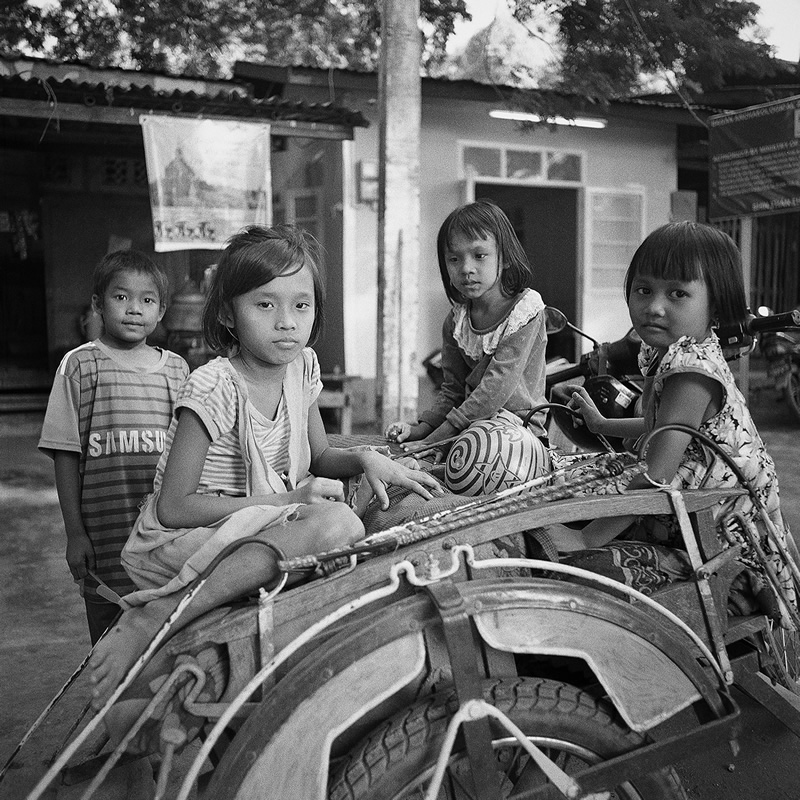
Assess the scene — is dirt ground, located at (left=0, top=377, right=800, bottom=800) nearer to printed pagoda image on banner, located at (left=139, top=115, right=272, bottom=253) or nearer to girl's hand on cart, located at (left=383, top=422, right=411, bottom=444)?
girl's hand on cart, located at (left=383, top=422, right=411, bottom=444)

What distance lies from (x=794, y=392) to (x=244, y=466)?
822 centimetres

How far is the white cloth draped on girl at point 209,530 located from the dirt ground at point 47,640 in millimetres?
955

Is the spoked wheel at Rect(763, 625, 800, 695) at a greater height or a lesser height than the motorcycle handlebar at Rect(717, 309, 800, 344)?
lesser

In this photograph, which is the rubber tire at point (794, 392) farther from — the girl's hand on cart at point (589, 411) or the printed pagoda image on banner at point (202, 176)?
the girl's hand on cart at point (589, 411)

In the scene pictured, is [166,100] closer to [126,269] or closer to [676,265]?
[126,269]

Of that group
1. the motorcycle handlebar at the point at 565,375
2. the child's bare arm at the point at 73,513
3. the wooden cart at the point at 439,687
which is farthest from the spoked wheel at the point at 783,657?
the motorcycle handlebar at the point at 565,375

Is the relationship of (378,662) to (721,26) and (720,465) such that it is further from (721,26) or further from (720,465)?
(721,26)

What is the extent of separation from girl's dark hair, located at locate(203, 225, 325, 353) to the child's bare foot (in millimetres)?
675

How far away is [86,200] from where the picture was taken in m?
10.2

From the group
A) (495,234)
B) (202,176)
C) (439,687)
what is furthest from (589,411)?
(202,176)

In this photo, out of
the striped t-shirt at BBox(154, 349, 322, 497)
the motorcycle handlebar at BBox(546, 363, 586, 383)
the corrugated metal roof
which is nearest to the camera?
the striped t-shirt at BBox(154, 349, 322, 497)

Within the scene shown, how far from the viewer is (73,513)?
2576 millimetres

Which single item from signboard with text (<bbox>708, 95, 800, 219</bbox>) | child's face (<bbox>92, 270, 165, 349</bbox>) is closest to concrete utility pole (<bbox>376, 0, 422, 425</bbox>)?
child's face (<bbox>92, 270, 165, 349</bbox>)

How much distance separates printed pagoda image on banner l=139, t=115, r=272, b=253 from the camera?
22.2ft
